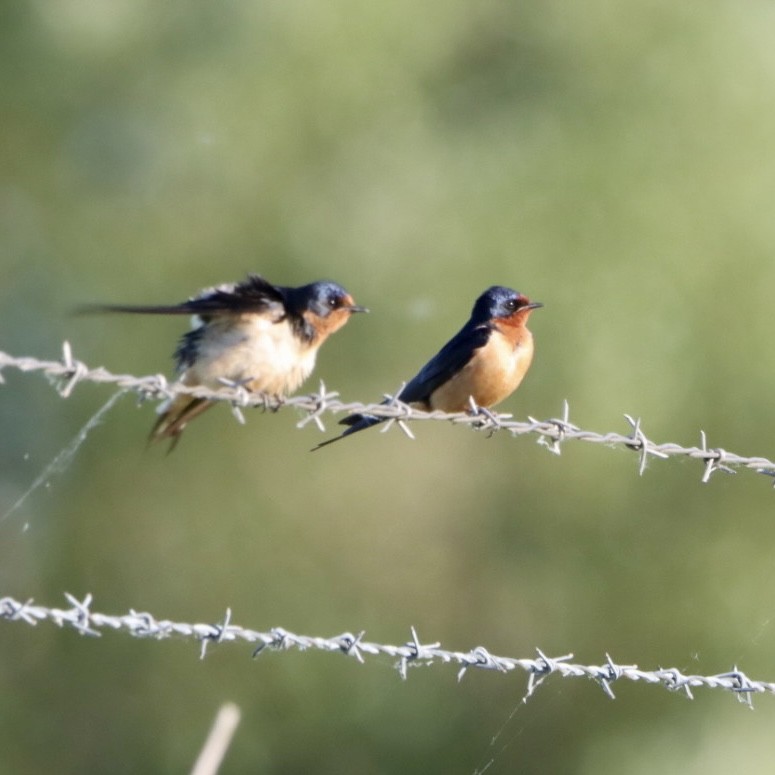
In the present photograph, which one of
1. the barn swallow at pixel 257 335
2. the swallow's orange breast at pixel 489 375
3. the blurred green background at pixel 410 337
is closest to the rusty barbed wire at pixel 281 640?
the barn swallow at pixel 257 335

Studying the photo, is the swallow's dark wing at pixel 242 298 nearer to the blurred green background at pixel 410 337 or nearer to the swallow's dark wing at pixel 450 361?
the swallow's dark wing at pixel 450 361

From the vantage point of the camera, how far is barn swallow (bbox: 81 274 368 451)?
6.19m

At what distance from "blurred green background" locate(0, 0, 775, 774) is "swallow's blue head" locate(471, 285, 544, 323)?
5.93 metres

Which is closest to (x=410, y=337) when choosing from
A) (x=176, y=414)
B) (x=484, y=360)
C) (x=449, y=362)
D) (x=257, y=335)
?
(x=449, y=362)

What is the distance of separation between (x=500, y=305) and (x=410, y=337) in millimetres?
6375

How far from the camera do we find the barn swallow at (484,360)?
6848 millimetres

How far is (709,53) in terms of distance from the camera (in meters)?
14.3

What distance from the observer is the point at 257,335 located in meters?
6.25

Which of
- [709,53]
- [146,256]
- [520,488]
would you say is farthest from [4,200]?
[709,53]

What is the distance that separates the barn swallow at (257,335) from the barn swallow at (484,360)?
2.13ft

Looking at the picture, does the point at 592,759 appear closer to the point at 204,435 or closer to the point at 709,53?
the point at 204,435

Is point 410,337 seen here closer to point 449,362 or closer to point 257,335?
point 449,362

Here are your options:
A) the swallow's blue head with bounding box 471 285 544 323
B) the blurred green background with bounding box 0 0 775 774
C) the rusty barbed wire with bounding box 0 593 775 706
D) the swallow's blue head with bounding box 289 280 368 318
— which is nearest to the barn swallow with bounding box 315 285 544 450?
the swallow's blue head with bounding box 471 285 544 323

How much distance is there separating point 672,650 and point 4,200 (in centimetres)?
727
